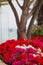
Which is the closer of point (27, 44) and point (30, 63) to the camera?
→ point (30, 63)

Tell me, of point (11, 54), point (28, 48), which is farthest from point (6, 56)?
point (28, 48)

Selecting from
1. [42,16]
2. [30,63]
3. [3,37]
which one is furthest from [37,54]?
[42,16]

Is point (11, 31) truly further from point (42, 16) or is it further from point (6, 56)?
point (6, 56)

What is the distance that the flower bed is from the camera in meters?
5.26

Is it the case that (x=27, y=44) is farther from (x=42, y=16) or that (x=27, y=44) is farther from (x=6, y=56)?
(x=42, y=16)

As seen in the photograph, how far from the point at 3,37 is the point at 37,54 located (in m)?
13.6

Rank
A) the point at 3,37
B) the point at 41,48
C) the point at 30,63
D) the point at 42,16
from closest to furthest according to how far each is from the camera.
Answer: the point at 30,63 < the point at 41,48 < the point at 3,37 < the point at 42,16

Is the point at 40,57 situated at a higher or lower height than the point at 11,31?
higher

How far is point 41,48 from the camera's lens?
6.30m

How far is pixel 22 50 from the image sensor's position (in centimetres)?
584

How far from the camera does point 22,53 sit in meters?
5.75

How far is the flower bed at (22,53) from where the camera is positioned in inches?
207

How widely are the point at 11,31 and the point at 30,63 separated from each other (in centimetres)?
1479

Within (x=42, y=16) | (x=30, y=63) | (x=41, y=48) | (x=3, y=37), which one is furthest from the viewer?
(x=42, y=16)
